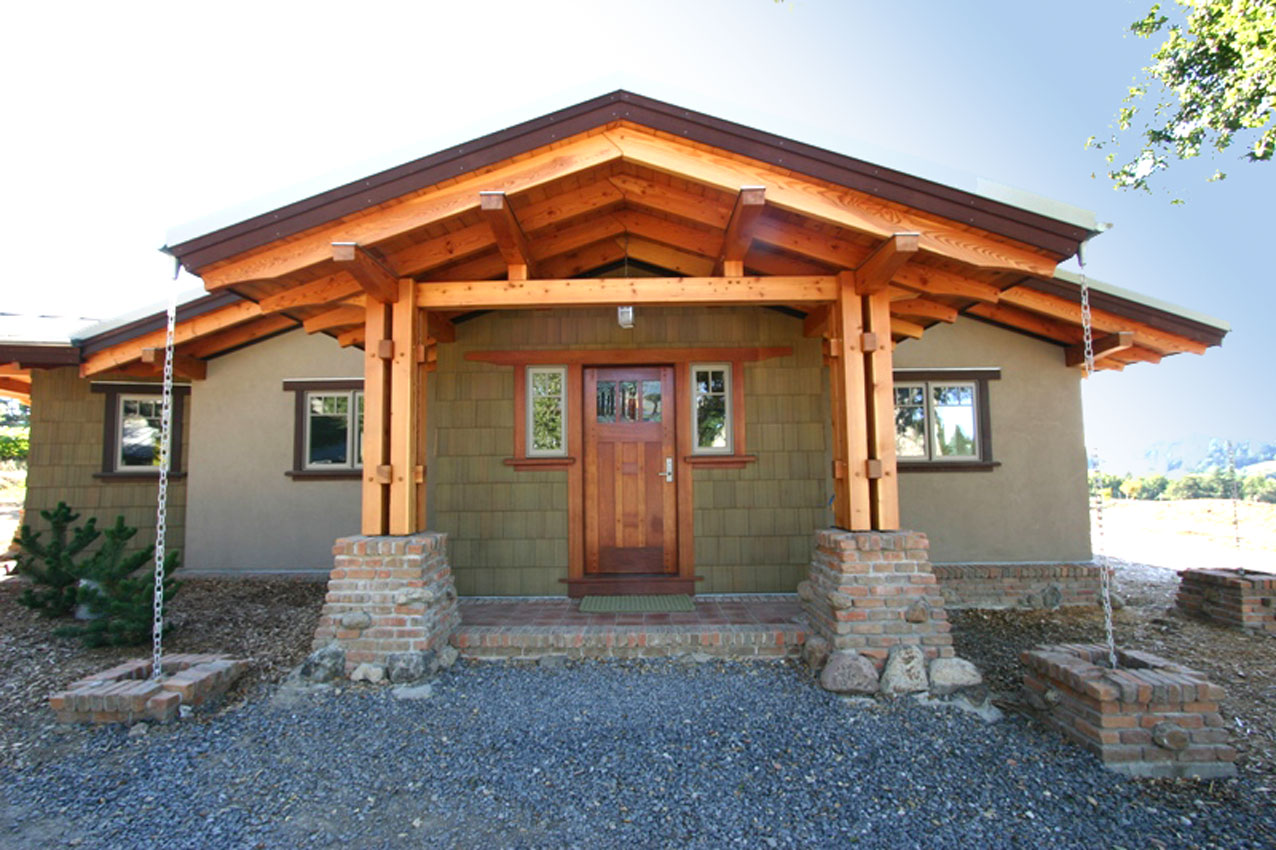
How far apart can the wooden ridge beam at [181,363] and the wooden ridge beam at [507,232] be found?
403cm

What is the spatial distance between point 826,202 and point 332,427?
224 inches

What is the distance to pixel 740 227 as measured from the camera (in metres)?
3.96

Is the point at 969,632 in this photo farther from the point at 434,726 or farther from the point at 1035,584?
the point at 434,726

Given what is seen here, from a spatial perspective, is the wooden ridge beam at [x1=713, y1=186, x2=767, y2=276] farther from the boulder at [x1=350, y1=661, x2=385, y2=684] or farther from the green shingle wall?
the boulder at [x1=350, y1=661, x2=385, y2=684]

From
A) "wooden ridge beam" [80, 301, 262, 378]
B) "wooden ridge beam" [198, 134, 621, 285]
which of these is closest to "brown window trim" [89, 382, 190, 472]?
"wooden ridge beam" [80, 301, 262, 378]

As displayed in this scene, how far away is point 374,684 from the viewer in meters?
3.79

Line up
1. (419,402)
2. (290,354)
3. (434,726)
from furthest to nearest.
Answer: (290,354), (419,402), (434,726)

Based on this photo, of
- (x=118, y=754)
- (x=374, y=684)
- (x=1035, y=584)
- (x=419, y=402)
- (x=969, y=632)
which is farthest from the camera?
(x=1035, y=584)

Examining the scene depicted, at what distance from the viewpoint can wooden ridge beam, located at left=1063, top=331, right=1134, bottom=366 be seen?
520cm

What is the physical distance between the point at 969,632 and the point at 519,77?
17.9m

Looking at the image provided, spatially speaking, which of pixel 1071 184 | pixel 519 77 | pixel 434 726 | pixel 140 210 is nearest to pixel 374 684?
pixel 434 726

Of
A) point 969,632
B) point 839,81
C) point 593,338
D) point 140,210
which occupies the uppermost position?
point 839,81

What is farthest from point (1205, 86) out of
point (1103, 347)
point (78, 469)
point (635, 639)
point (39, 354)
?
point (78, 469)

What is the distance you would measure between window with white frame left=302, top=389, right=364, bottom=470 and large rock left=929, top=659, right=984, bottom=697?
5879mm
